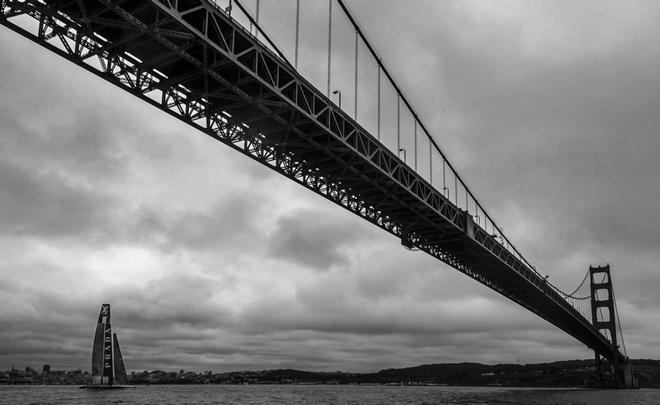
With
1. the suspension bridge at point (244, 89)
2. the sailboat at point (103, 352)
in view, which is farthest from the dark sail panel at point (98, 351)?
the suspension bridge at point (244, 89)

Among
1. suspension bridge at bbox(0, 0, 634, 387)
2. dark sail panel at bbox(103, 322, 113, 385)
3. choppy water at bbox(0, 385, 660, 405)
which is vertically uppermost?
suspension bridge at bbox(0, 0, 634, 387)

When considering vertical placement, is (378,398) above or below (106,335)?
below

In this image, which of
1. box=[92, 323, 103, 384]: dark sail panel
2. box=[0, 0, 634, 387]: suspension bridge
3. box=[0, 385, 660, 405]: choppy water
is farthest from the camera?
box=[92, 323, 103, 384]: dark sail panel

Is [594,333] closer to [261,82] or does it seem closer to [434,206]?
[434,206]

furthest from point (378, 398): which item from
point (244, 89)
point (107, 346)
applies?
point (244, 89)

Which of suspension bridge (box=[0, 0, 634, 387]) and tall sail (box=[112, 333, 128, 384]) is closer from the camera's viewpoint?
suspension bridge (box=[0, 0, 634, 387])

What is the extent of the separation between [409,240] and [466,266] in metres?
17.1

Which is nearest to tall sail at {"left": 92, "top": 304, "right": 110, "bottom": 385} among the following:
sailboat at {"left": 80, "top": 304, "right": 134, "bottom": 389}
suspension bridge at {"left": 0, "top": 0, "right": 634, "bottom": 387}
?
sailboat at {"left": 80, "top": 304, "right": 134, "bottom": 389}

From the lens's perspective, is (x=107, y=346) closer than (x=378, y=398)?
No

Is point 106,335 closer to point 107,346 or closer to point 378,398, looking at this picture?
point 107,346

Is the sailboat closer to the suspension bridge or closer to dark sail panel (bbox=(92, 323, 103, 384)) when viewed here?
dark sail panel (bbox=(92, 323, 103, 384))

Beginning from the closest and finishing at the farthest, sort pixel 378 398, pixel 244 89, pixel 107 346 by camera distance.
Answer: pixel 244 89
pixel 378 398
pixel 107 346

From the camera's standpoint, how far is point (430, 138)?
177ft

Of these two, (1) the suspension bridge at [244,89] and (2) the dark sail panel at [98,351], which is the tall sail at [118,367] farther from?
(1) the suspension bridge at [244,89]
